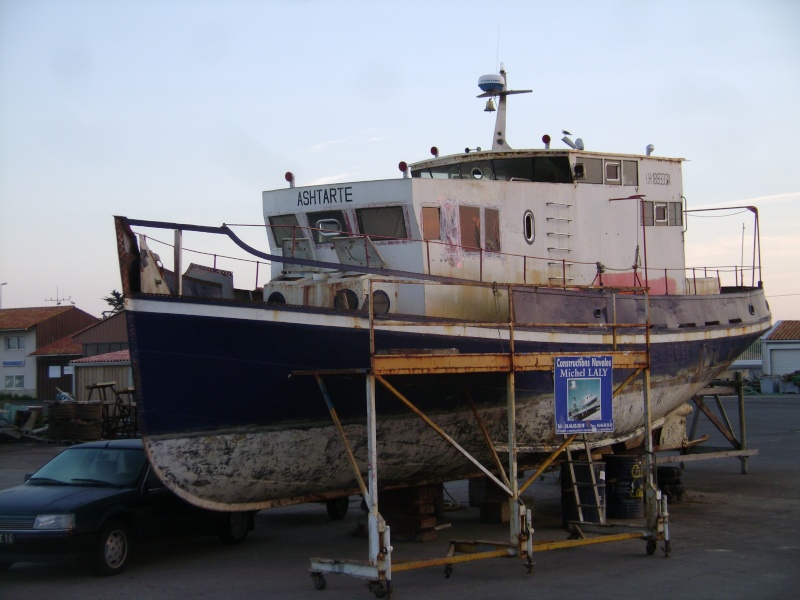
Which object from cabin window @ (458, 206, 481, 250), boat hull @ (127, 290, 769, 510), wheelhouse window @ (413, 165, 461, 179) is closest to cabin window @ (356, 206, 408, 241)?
cabin window @ (458, 206, 481, 250)

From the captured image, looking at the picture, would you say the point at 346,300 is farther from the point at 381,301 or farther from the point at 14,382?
the point at 14,382

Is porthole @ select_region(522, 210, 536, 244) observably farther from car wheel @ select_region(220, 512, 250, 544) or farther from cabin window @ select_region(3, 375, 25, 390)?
cabin window @ select_region(3, 375, 25, 390)

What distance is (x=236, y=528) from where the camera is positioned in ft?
38.9

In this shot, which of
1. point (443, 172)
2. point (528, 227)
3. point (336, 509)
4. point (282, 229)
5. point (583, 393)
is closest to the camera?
point (583, 393)

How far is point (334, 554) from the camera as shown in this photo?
36.9ft

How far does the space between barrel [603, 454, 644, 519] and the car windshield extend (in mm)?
6595

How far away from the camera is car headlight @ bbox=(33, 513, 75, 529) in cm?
955

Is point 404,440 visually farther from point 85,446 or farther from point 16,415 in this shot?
point 16,415

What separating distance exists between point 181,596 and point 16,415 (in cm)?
2293

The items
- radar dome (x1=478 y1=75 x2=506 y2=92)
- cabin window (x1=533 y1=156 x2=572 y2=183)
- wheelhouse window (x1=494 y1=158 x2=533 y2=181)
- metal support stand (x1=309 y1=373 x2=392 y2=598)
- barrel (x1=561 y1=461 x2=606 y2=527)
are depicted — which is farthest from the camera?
radar dome (x1=478 y1=75 x2=506 y2=92)

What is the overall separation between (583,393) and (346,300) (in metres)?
2.97

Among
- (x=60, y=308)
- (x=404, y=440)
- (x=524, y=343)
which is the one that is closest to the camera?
(x=404, y=440)

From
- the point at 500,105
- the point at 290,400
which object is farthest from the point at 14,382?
the point at 290,400

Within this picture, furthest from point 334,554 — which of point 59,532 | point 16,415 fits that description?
point 16,415
